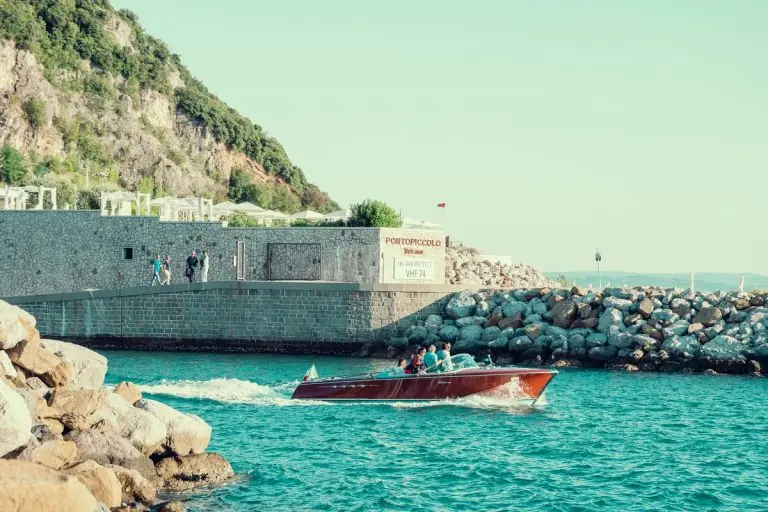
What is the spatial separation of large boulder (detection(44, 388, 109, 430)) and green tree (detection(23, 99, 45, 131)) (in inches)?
2364

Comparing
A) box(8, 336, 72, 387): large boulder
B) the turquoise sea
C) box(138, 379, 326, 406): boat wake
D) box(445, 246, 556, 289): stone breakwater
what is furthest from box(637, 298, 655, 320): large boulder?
box(8, 336, 72, 387): large boulder

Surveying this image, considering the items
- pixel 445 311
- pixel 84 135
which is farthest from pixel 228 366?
pixel 84 135

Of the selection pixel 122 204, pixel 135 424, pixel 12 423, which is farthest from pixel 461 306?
pixel 12 423

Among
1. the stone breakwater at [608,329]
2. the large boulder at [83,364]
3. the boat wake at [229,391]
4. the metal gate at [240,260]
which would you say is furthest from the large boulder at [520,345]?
the large boulder at [83,364]

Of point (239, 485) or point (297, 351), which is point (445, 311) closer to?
point (297, 351)

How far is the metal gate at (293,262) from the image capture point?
46250 mm

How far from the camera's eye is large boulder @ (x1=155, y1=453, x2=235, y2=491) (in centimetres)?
1866

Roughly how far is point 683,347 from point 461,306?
8267 mm

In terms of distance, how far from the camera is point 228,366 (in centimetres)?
3747

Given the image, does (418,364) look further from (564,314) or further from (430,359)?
(564,314)

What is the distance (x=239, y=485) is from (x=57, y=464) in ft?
11.9

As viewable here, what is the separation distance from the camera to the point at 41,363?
813 inches

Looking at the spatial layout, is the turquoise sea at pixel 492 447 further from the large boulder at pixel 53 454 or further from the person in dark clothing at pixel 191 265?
the person in dark clothing at pixel 191 265

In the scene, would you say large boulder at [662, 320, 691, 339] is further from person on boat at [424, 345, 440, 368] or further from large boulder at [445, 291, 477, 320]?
person on boat at [424, 345, 440, 368]
